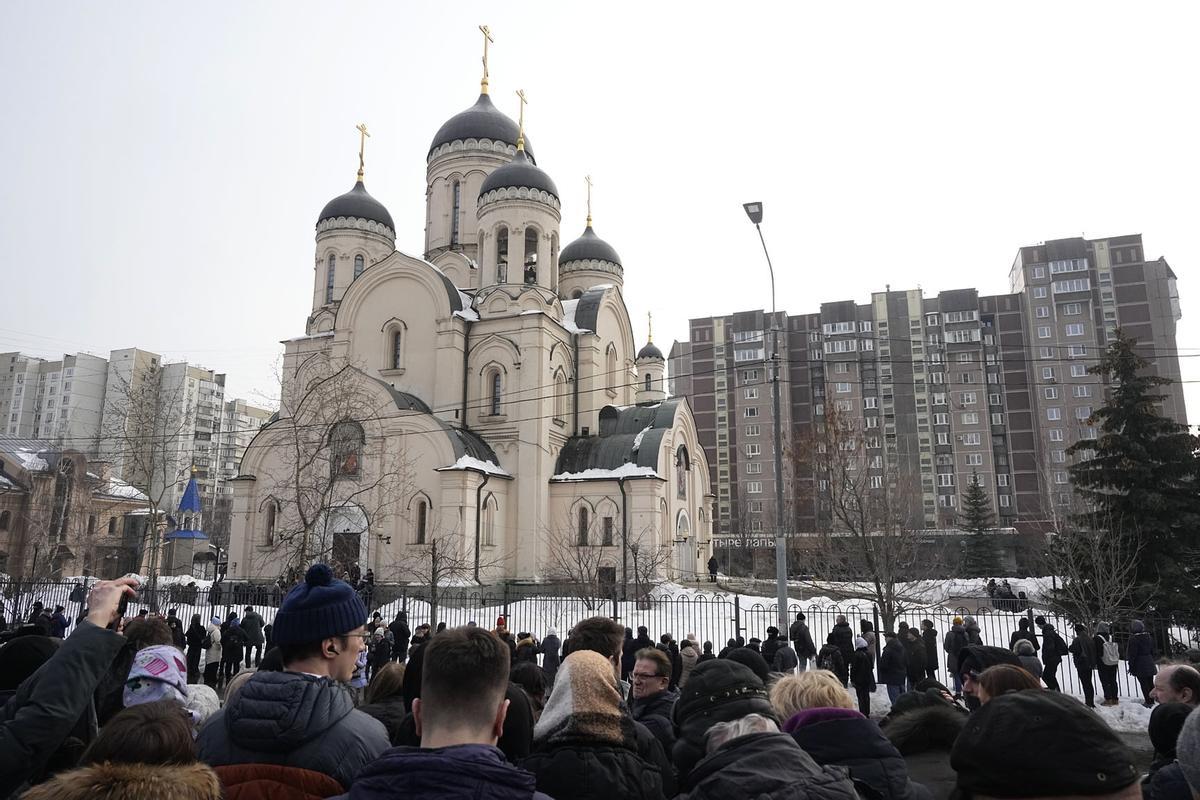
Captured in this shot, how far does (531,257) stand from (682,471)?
11954 millimetres

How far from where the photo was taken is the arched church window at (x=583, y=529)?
31.0m

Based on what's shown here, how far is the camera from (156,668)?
4223 millimetres

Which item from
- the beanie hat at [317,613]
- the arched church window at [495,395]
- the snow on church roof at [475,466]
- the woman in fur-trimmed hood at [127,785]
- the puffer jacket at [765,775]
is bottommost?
the puffer jacket at [765,775]

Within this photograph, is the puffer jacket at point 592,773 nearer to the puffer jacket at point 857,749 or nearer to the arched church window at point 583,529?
the puffer jacket at point 857,749

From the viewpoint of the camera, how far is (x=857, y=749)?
2.99 metres

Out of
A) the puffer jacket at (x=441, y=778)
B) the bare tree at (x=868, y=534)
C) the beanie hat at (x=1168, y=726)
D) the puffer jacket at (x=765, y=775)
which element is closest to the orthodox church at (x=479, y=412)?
the bare tree at (x=868, y=534)

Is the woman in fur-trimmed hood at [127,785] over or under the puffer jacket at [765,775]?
over

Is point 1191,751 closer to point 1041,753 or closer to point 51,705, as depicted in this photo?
point 1041,753

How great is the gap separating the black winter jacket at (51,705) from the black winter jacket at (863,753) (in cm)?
267

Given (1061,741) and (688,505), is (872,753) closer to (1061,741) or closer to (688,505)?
(1061,741)

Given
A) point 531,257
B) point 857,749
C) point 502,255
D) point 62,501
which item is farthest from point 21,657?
point 62,501

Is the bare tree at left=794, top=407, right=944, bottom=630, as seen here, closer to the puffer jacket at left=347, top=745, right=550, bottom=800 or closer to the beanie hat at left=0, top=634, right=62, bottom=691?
the beanie hat at left=0, top=634, right=62, bottom=691

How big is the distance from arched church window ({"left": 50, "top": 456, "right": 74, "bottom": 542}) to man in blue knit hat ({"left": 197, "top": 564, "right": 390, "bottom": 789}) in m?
36.7

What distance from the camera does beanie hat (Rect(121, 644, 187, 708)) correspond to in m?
4.17
